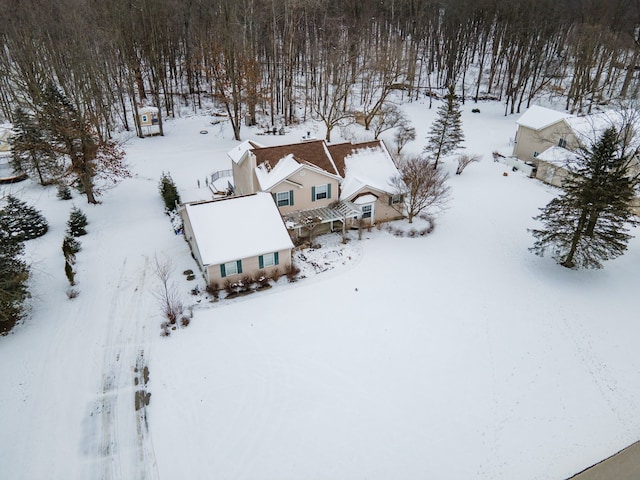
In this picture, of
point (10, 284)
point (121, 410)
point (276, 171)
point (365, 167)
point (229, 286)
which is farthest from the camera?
point (365, 167)

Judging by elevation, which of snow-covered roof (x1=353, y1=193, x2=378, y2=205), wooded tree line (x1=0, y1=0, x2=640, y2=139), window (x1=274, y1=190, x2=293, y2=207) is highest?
wooded tree line (x1=0, y1=0, x2=640, y2=139)

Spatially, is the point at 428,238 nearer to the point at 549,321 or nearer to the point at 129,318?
the point at 549,321

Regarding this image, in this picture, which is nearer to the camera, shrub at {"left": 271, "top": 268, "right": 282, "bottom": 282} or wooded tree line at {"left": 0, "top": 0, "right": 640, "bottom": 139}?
shrub at {"left": 271, "top": 268, "right": 282, "bottom": 282}

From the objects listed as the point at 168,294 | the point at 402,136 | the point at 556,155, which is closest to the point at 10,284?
the point at 168,294

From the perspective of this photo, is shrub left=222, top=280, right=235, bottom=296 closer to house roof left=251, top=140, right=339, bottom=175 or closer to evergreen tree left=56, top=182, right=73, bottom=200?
house roof left=251, top=140, right=339, bottom=175

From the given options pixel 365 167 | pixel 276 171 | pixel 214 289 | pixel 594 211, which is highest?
pixel 276 171

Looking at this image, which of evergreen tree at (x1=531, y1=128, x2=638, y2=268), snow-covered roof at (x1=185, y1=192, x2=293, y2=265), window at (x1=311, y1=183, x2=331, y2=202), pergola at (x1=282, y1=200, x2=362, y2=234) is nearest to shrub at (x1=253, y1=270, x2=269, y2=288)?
snow-covered roof at (x1=185, y1=192, x2=293, y2=265)

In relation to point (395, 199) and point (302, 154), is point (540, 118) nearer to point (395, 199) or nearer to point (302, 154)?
point (395, 199)

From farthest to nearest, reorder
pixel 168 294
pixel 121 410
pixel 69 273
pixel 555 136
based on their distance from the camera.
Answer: pixel 555 136
pixel 69 273
pixel 168 294
pixel 121 410
